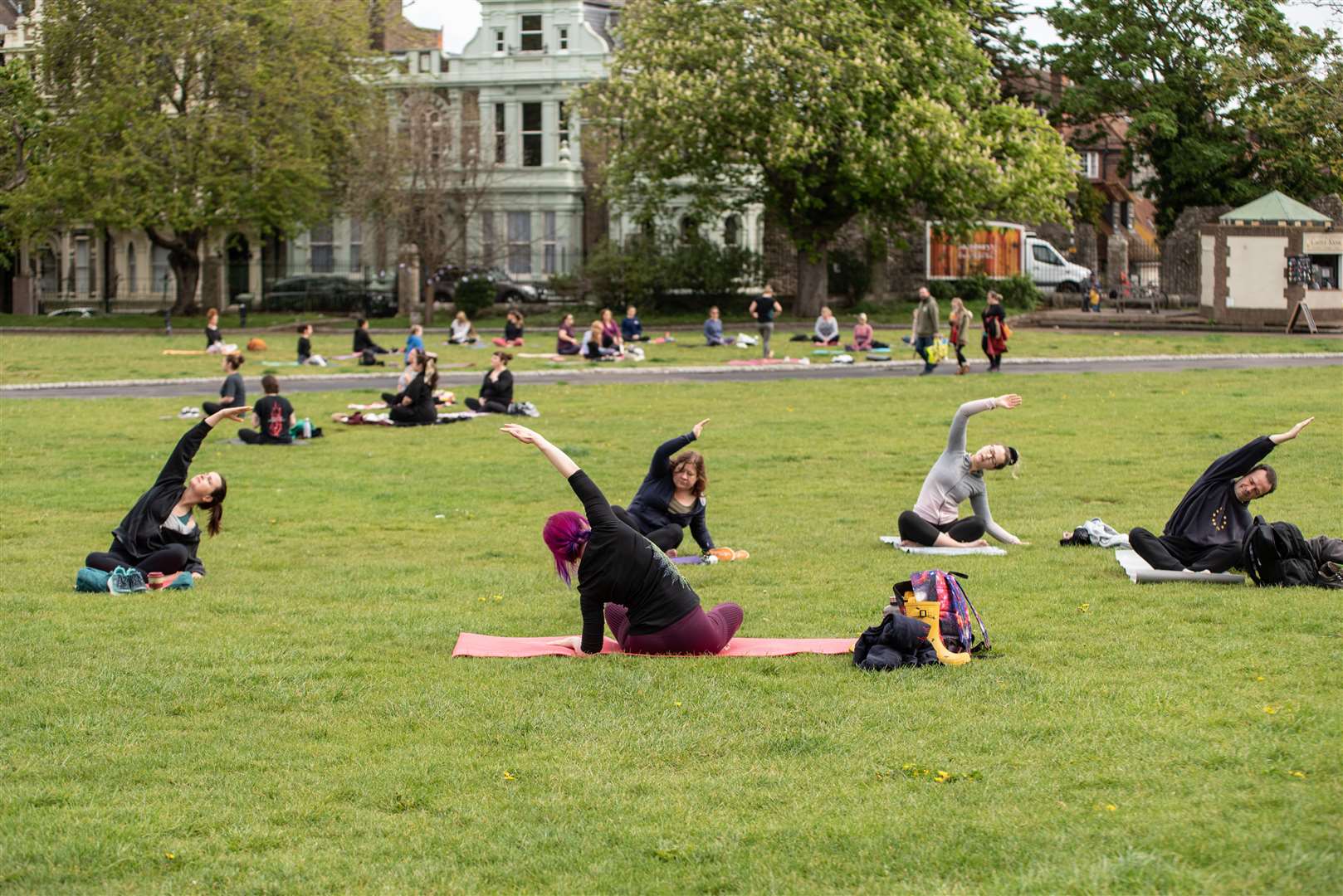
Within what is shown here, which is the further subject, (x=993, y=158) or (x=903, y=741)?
(x=993, y=158)

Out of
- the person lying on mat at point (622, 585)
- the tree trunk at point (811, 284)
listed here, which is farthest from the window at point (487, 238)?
the person lying on mat at point (622, 585)

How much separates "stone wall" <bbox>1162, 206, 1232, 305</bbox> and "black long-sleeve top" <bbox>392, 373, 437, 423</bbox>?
122 ft

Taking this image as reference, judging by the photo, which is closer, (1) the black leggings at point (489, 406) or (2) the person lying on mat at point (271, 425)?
(2) the person lying on mat at point (271, 425)

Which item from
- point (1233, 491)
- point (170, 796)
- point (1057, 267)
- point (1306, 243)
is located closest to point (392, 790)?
point (170, 796)

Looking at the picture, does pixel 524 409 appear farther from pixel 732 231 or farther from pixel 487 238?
pixel 487 238

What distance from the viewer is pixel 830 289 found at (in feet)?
194

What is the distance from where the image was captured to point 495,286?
198 ft

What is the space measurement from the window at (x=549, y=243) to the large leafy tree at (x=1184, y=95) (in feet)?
68.8

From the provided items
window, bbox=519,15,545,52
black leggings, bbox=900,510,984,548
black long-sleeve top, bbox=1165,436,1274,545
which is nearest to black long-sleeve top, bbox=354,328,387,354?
black leggings, bbox=900,510,984,548

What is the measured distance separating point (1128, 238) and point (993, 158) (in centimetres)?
2470

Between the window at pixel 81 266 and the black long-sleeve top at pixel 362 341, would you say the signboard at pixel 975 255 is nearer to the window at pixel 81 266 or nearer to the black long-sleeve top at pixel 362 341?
the black long-sleeve top at pixel 362 341

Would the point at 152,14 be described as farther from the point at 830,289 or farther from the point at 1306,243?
the point at 1306,243

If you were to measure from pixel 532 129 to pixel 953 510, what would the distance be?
56403 millimetres

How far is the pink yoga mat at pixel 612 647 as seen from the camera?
31.6ft
